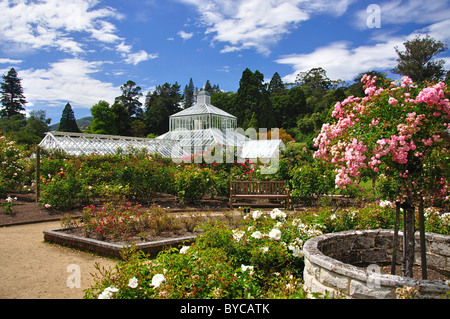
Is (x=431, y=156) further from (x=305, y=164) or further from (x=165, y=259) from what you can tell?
(x=305, y=164)

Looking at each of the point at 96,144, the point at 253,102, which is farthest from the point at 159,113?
the point at 96,144

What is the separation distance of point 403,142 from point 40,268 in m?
4.91

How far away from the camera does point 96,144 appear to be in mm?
19375

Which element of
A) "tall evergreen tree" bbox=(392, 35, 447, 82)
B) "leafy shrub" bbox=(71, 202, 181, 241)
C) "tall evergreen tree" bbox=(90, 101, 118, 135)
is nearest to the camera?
"leafy shrub" bbox=(71, 202, 181, 241)

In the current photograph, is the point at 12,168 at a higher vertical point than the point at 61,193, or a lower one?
higher

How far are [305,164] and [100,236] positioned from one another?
6.99 m

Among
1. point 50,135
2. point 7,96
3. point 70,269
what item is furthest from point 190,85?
point 70,269

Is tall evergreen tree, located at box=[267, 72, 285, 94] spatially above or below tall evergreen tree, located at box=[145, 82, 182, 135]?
above

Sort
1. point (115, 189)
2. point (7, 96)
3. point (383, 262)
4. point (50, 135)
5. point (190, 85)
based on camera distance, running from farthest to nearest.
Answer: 1. point (190, 85)
2. point (7, 96)
3. point (50, 135)
4. point (115, 189)
5. point (383, 262)

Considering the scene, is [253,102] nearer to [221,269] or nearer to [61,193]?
[61,193]

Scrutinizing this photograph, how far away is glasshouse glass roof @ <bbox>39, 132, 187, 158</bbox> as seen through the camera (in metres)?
17.5

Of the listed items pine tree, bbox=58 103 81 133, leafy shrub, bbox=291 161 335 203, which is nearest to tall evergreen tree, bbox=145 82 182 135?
pine tree, bbox=58 103 81 133

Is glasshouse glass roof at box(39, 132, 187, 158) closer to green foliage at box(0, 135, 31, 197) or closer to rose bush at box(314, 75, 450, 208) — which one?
green foliage at box(0, 135, 31, 197)

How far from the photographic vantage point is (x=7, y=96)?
49.2 metres
